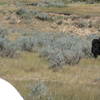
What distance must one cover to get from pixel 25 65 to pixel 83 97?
4.94 meters

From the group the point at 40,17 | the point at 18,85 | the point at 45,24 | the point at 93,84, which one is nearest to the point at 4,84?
the point at 18,85

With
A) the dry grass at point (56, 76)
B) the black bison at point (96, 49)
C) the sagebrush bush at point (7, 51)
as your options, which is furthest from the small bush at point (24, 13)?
the dry grass at point (56, 76)

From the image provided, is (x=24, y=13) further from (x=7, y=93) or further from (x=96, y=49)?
(x=7, y=93)

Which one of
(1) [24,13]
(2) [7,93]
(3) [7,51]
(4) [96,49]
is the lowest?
(1) [24,13]

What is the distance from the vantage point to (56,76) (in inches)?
449

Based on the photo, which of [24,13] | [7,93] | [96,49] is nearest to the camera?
[7,93]

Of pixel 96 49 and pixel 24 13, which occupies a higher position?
pixel 96 49

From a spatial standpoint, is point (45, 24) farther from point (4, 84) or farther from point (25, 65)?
point (4, 84)

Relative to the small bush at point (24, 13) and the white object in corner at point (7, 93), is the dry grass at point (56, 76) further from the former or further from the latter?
the small bush at point (24, 13)

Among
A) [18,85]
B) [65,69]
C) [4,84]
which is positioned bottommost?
[65,69]

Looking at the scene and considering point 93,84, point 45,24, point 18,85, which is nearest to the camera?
point 18,85

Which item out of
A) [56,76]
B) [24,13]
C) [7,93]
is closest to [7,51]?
[56,76]

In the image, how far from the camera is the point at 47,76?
11.4 m

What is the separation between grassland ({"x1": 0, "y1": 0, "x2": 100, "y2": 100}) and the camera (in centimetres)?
873
